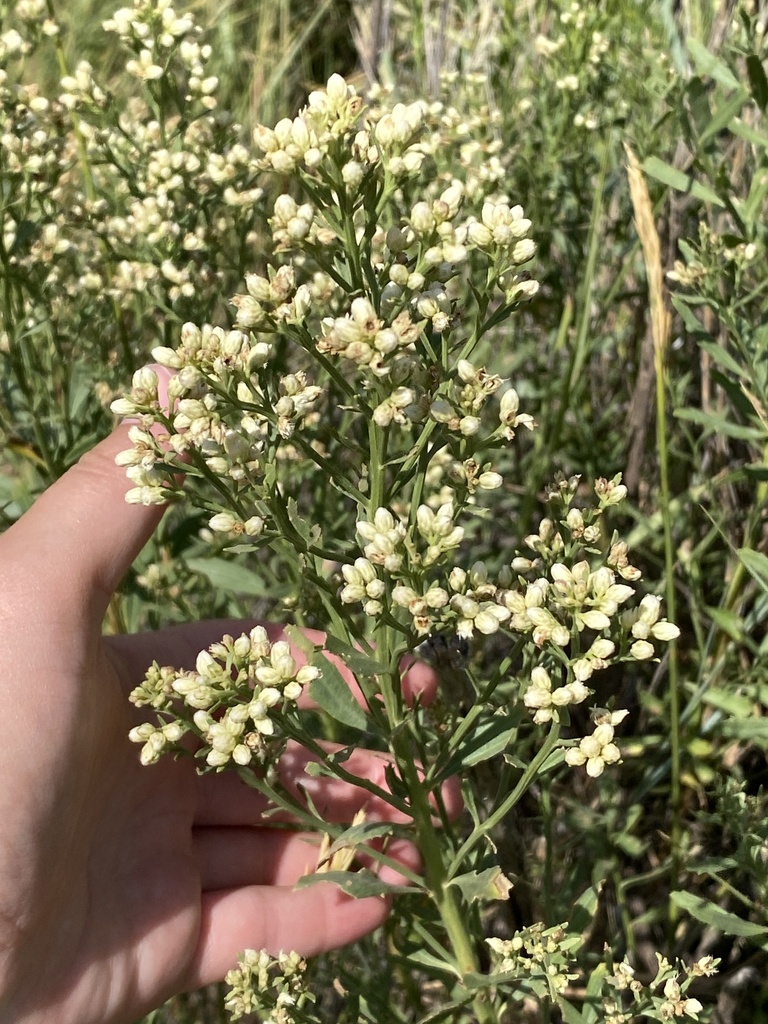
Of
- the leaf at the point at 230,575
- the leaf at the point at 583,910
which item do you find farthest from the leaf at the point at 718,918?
the leaf at the point at 230,575

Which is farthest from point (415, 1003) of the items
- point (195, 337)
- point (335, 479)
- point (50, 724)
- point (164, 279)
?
point (164, 279)

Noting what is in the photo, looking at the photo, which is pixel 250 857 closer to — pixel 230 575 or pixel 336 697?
pixel 230 575

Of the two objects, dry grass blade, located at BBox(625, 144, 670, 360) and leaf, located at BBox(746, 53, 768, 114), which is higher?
leaf, located at BBox(746, 53, 768, 114)

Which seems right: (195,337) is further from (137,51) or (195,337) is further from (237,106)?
(237,106)

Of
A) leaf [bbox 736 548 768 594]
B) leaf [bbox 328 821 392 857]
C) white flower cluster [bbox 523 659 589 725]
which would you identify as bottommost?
leaf [bbox 736 548 768 594]

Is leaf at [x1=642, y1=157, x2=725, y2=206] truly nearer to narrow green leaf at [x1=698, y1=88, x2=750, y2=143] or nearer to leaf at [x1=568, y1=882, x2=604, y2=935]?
narrow green leaf at [x1=698, y1=88, x2=750, y2=143]

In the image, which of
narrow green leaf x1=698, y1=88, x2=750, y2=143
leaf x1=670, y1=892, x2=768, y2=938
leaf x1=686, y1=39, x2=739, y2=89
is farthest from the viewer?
leaf x1=686, y1=39, x2=739, y2=89

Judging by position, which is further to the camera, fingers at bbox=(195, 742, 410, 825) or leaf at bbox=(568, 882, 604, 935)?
fingers at bbox=(195, 742, 410, 825)

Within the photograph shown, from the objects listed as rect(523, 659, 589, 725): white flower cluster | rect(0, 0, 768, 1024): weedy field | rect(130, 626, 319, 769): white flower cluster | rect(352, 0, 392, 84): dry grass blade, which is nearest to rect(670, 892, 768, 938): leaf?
rect(0, 0, 768, 1024): weedy field
